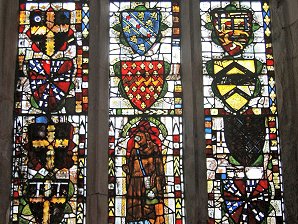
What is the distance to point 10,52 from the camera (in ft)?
24.6

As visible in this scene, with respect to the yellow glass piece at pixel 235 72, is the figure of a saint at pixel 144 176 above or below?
below

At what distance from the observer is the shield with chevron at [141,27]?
25.3 feet

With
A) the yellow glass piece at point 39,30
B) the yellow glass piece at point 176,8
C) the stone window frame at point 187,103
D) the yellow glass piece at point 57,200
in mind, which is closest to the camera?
the stone window frame at point 187,103

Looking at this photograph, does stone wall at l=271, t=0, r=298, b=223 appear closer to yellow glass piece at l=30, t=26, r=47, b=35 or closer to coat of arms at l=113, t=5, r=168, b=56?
coat of arms at l=113, t=5, r=168, b=56

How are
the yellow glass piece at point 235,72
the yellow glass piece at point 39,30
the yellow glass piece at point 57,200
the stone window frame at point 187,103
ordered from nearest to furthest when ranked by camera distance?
the stone window frame at point 187,103, the yellow glass piece at point 57,200, the yellow glass piece at point 235,72, the yellow glass piece at point 39,30

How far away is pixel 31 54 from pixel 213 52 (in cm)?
172

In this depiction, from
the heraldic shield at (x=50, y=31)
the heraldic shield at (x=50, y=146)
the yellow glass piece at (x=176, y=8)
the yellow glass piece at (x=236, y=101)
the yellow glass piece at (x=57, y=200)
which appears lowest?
the yellow glass piece at (x=57, y=200)

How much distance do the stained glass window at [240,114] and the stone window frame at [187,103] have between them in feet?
0.41

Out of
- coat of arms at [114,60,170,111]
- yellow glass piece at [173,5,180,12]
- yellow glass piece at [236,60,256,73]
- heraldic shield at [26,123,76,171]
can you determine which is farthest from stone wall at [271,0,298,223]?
heraldic shield at [26,123,76,171]

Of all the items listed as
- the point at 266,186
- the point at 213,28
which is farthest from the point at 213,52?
the point at 266,186

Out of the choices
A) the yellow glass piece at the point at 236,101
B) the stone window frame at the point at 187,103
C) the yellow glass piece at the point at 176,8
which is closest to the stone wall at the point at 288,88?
the stone window frame at the point at 187,103

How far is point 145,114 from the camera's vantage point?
294 inches

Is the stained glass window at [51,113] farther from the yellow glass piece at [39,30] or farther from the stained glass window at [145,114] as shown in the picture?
the stained glass window at [145,114]

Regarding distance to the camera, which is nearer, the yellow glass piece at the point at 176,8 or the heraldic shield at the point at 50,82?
the heraldic shield at the point at 50,82
